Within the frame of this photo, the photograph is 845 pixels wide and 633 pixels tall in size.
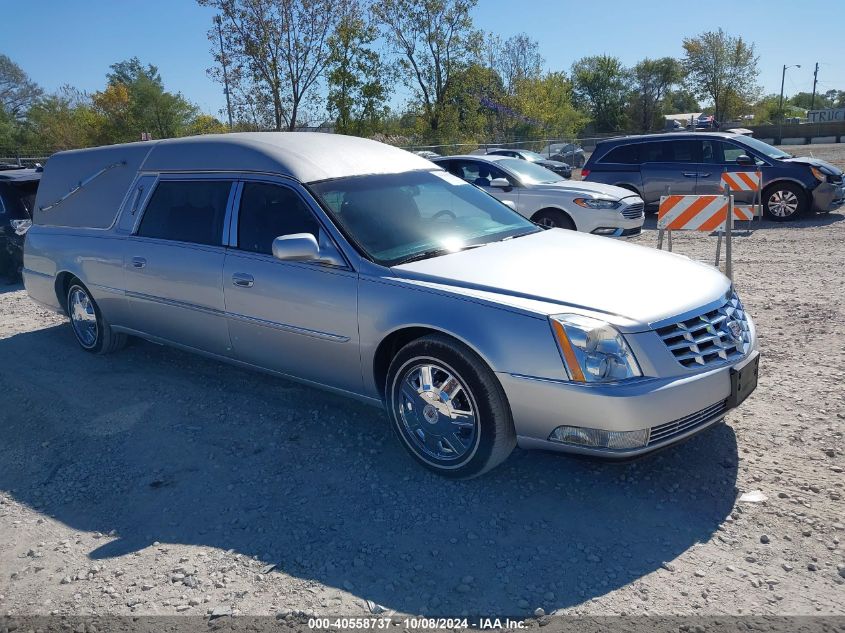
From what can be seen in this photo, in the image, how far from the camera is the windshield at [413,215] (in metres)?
4.25

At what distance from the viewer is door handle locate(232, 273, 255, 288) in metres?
4.57

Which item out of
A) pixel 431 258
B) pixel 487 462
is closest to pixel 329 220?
pixel 431 258

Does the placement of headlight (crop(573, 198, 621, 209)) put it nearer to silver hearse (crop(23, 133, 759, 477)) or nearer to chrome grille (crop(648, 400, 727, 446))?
silver hearse (crop(23, 133, 759, 477))

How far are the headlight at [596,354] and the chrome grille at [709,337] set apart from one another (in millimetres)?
239

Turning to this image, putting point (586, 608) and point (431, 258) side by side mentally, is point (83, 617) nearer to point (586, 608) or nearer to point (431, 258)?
point (586, 608)

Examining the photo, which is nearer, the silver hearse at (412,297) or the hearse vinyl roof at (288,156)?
the silver hearse at (412,297)

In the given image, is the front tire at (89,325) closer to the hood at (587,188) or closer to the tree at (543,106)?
the hood at (587,188)

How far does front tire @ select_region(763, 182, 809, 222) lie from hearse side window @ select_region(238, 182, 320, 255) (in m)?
11.4

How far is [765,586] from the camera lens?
2.85m

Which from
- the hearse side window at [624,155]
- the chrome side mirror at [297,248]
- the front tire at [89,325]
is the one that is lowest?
the front tire at [89,325]

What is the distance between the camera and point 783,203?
12.9 meters

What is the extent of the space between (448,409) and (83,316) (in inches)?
167

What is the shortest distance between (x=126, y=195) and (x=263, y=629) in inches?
165

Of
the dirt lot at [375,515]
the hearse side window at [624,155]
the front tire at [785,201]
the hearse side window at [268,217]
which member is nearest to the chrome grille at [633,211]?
the hearse side window at [624,155]
